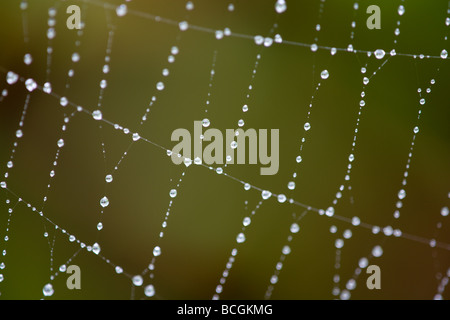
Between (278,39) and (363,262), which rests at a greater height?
(278,39)

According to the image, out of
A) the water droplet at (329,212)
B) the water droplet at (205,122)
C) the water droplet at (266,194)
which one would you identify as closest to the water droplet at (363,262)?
the water droplet at (329,212)

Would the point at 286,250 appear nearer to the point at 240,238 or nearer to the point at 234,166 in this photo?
the point at 240,238

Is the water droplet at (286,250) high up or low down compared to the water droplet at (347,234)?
down

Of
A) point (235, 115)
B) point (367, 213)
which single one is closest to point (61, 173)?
point (235, 115)

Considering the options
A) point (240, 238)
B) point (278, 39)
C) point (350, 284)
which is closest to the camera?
point (278, 39)

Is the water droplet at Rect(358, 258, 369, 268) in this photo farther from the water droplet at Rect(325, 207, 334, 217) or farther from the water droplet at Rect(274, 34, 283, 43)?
the water droplet at Rect(274, 34, 283, 43)

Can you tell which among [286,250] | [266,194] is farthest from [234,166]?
[286,250]

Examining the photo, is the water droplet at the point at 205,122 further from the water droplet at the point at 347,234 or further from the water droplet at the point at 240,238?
the water droplet at the point at 347,234
